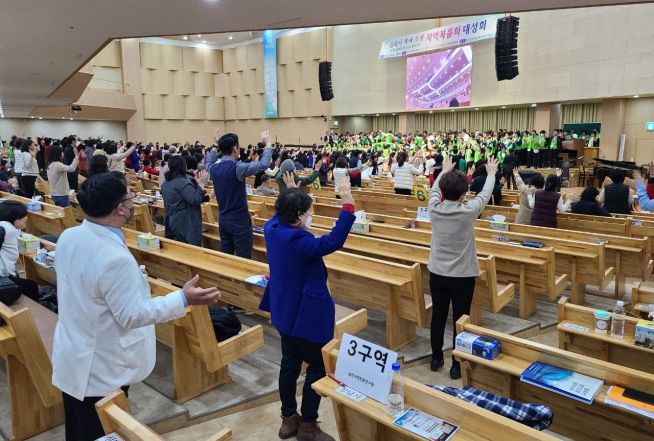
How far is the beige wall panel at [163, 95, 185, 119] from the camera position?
2583 cm

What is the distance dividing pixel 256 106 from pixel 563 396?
2619 centimetres

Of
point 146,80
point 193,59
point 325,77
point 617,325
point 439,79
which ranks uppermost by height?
point 193,59

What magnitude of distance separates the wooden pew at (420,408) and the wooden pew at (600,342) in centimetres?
135

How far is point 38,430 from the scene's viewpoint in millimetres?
2686

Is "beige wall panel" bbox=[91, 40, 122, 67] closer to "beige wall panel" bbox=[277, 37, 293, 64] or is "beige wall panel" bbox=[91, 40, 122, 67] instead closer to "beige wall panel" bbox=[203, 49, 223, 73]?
"beige wall panel" bbox=[203, 49, 223, 73]

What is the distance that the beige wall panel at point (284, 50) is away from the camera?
24625 mm

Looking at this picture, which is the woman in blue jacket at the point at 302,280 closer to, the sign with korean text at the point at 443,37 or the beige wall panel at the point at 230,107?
the sign with korean text at the point at 443,37

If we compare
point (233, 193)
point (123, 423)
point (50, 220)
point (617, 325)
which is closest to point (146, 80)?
point (50, 220)

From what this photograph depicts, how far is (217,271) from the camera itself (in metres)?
3.70

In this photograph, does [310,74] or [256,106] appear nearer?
[310,74]

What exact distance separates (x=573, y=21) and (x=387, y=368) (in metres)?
16.0

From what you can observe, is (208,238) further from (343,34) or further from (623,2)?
(343,34)

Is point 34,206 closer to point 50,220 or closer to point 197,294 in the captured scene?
point 50,220

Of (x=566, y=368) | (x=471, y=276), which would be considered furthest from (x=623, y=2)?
(x=566, y=368)
